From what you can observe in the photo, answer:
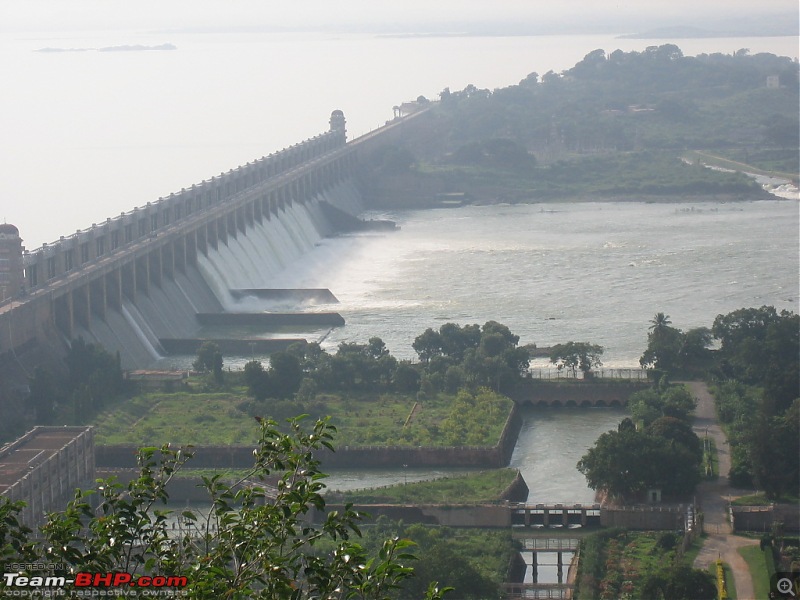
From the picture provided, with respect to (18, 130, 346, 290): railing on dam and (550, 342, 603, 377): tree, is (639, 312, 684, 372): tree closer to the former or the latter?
(550, 342, 603, 377): tree

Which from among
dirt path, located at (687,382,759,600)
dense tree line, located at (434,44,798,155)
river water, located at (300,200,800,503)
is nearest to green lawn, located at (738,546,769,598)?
dirt path, located at (687,382,759,600)

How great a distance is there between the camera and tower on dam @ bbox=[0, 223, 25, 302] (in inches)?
1540

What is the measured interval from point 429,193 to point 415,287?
29120 mm

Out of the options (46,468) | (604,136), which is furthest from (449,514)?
(604,136)

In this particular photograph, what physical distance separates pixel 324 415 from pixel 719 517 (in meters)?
10.0

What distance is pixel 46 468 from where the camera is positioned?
96.7 feet

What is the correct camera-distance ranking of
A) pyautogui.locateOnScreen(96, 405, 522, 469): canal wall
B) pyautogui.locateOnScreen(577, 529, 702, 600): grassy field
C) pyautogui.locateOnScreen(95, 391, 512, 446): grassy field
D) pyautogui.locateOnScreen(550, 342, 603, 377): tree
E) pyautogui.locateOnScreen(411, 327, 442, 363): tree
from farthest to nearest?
1. pyautogui.locateOnScreen(411, 327, 442, 363): tree
2. pyautogui.locateOnScreen(550, 342, 603, 377): tree
3. pyautogui.locateOnScreen(95, 391, 512, 446): grassy field
4. pyautogui.locateOnScreen(96, 405, 522, 469): canal wall
5. pyautogui.locateOnScreen(577, 529, 702, 600): grassy field

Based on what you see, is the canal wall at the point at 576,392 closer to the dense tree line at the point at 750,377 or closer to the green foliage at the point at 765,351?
the dense tree line at the point at 750,377

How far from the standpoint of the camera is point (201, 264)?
5256 centimetres

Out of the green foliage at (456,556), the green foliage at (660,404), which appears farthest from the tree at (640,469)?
the green foliage at (660,404)

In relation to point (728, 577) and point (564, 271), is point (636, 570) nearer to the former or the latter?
point (728, 577)

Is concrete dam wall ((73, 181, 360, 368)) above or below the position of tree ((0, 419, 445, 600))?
below

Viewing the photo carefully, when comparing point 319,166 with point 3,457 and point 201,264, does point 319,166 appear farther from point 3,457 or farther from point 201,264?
point 3,457

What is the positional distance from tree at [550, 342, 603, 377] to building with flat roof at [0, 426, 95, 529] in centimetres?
1346
